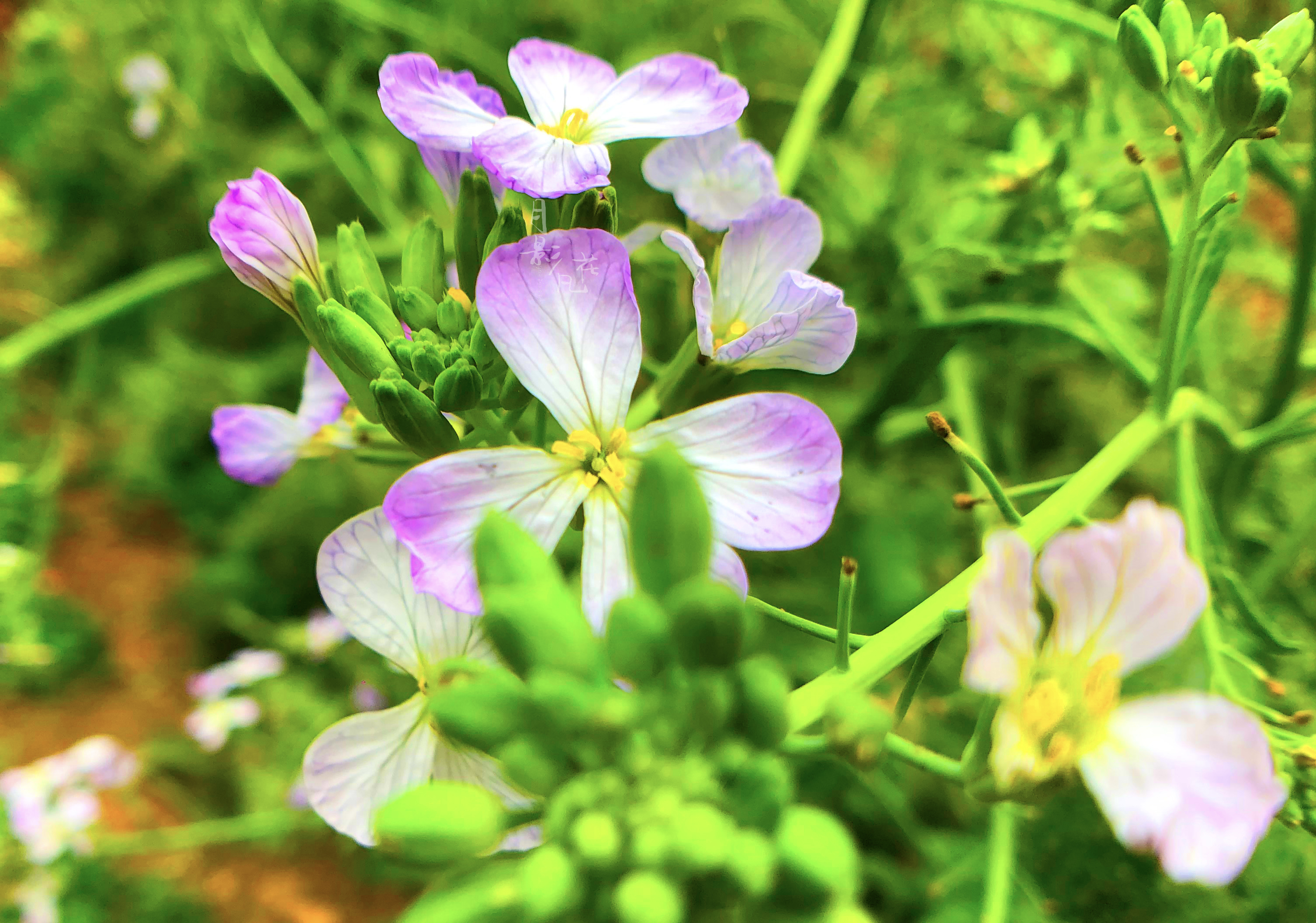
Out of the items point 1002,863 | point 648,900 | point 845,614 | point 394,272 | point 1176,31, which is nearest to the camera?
point 648,900

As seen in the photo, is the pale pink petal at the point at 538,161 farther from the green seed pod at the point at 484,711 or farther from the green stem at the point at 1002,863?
the green stem at the point at 1002,863

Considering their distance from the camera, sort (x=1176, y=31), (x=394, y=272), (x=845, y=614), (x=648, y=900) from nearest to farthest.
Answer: (x=648, y=900)
(x=845, y=614)
(x=1176, y=31)
(x=394, y=272)

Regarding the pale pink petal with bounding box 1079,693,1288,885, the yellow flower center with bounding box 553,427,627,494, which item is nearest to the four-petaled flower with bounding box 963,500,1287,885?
the pale pink petal with bounding box 1079,693,1288,885

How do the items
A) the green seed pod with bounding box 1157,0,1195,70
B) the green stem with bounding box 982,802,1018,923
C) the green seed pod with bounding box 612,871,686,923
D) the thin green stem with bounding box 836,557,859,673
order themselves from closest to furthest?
the green seed pod with bounding box 612,871,686,923
the thin green stem with bounding box 836,557,859,673
the green seed pod with bounding box 1157,0,1195,70
the green stem with bounding box 982,802,1018,923

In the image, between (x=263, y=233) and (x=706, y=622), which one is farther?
(x=263, y=233)

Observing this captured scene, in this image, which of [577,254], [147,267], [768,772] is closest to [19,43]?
[147,267]

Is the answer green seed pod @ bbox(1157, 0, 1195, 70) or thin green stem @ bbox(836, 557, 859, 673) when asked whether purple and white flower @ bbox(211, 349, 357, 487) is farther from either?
green seed pod @ bbox(1157, 0, 1195, 70)

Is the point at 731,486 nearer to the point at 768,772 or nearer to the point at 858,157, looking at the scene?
the point at 768,772

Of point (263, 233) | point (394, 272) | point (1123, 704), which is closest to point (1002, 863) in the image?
point (1123, 704)

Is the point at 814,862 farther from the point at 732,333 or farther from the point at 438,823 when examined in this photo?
the point at 732,333
